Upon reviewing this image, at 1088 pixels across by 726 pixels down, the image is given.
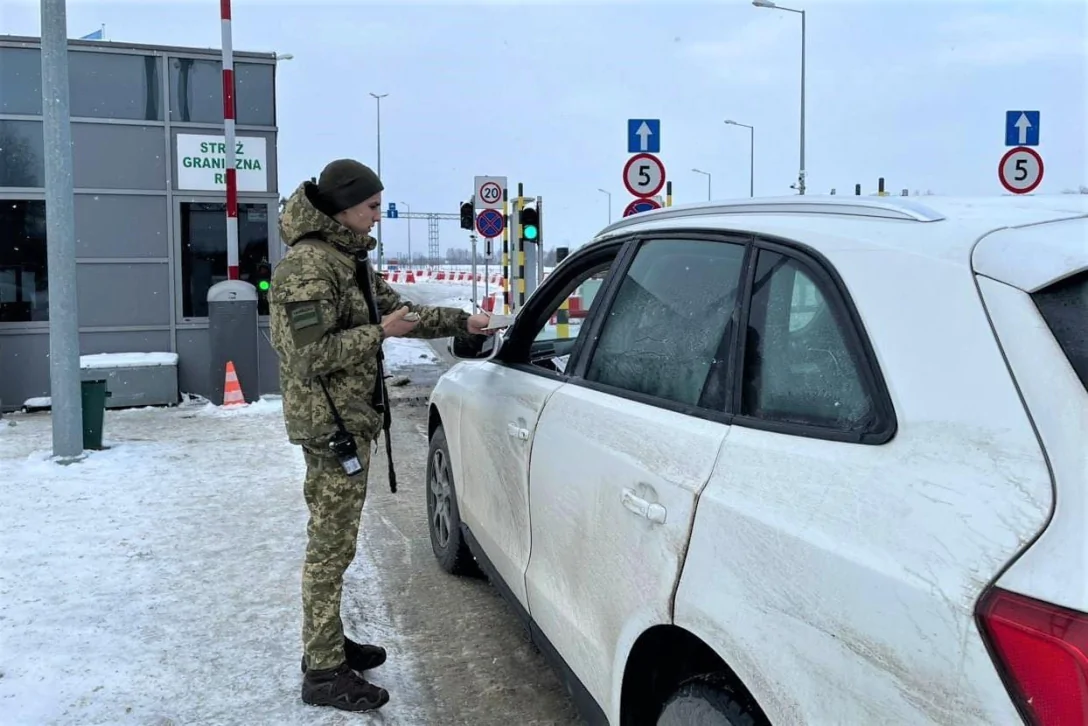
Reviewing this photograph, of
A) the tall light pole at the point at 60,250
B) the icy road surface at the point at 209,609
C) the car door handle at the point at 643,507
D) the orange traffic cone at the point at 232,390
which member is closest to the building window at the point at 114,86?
the orange traffic cone at the point at 232,390

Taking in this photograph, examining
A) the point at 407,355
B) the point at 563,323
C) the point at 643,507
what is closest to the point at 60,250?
the point at 563,323

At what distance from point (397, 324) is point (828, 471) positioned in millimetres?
1940

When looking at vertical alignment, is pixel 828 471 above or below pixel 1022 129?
below

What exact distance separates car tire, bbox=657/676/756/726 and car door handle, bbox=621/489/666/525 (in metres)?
0.37

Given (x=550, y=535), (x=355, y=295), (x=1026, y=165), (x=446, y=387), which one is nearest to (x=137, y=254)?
(x=446, y=387)

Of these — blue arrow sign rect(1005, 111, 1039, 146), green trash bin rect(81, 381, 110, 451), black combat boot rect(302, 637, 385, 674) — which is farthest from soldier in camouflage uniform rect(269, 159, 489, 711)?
blue arrow sign rect(1005, 111, 1039, 146)

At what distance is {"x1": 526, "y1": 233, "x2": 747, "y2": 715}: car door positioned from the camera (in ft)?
6.88

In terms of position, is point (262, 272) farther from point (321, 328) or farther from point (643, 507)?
point (643, 507)

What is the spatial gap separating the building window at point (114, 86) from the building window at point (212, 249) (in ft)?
3.77

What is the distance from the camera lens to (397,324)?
324cm

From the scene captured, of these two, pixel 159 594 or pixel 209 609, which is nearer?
pixel 209 609

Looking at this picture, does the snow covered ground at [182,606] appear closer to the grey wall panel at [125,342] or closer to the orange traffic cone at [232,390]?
the orange traffic cone at [232,390]

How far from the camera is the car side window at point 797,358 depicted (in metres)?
1.77

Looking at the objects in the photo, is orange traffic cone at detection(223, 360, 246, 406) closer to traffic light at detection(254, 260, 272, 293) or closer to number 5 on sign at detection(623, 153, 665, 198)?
traffic light at detection(254, 260, 272, 293)
